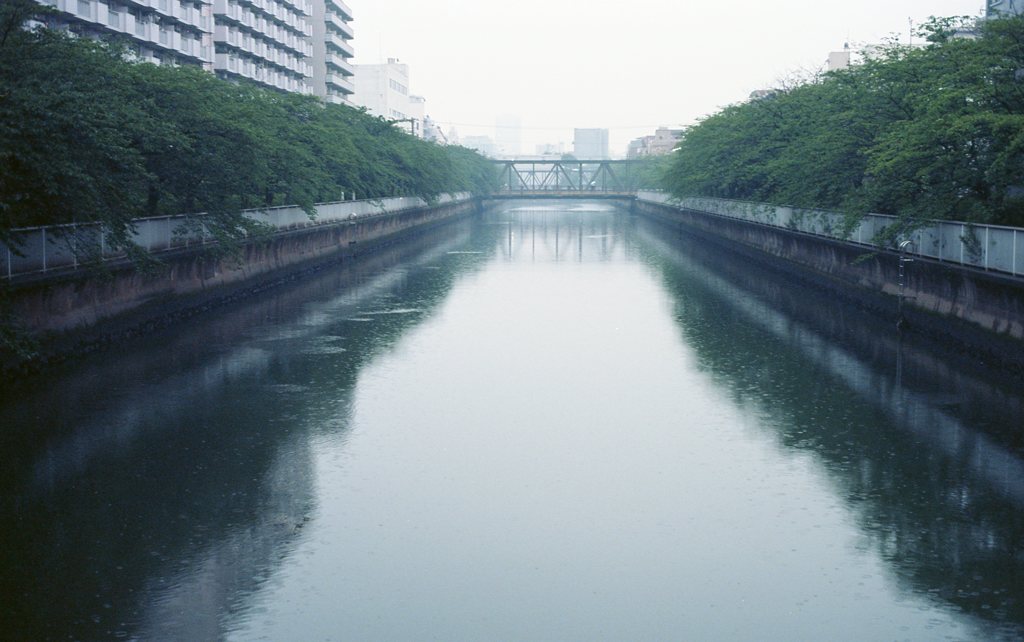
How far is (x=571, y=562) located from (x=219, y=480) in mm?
4905

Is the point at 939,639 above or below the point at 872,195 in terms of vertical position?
below

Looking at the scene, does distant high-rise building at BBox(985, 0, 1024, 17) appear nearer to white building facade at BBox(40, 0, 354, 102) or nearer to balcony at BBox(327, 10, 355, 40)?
white building facade at BBox(40, 0, 354, 102)

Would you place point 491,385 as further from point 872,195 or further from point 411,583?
point 872,195

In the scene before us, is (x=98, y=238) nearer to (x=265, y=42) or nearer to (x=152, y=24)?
(x=152, y=24)

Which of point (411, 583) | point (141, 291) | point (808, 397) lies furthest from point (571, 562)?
point (141, 291)

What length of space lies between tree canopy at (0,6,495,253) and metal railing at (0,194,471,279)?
41 cm

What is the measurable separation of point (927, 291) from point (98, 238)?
62.3 ft

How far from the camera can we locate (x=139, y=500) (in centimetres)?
1255

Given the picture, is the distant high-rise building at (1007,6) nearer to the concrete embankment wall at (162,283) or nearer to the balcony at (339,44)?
the concrete embankment wall at (162,283)

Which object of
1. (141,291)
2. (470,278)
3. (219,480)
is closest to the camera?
(219,480)

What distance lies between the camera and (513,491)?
12.9 m

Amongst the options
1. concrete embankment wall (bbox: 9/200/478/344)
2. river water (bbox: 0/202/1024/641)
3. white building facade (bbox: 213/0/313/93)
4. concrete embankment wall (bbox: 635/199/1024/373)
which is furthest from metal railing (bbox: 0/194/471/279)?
white building facade (bbox: 213/0/313/93)

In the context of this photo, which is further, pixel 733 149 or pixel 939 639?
pixel 733 149

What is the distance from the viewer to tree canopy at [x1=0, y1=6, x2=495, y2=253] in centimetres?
2050
